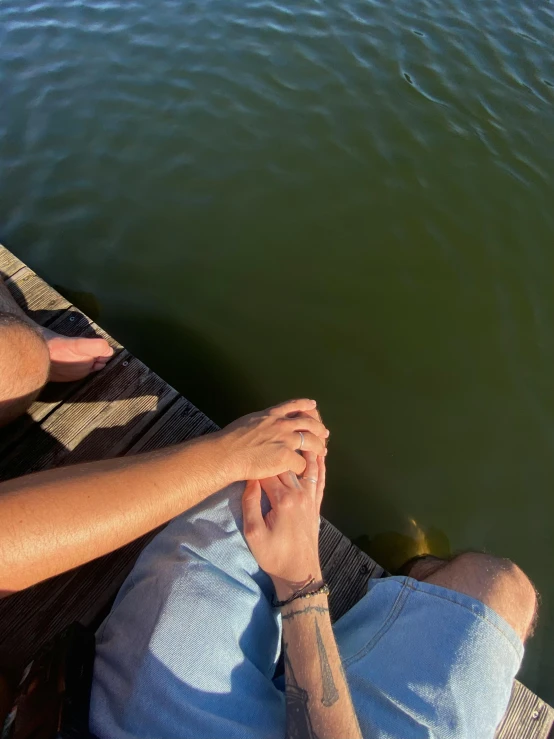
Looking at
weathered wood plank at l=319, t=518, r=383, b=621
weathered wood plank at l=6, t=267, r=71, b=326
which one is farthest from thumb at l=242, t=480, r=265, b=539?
weathered wood plank at l=6, t=267, r=71, b=326

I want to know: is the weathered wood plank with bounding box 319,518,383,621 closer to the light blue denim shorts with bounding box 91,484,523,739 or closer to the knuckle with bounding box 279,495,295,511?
the light blue denim shorts with bounding box 91,484,523,739

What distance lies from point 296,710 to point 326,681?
11cm

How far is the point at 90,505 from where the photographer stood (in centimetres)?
141

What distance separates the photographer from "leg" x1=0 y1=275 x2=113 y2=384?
95.4 inches

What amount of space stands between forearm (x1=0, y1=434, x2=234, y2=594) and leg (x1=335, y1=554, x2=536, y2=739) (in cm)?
69

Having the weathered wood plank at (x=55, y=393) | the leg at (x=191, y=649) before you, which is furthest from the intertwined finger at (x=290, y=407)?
the weathered wood plank at (x=55, y=393)

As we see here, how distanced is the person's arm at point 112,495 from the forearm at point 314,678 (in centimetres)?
48

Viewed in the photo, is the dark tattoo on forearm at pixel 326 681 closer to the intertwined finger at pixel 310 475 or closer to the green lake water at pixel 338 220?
the intertwined finger at pixel 310 475

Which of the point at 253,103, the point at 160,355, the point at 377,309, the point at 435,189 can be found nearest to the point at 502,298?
the point at 377,309

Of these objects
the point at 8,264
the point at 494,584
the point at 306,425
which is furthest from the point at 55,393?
the point at 494,584

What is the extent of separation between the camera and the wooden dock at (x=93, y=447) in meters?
1.97

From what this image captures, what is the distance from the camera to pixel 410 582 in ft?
5.75

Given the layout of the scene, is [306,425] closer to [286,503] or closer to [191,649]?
[286,503]

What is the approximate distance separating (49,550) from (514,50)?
6.56 meters
